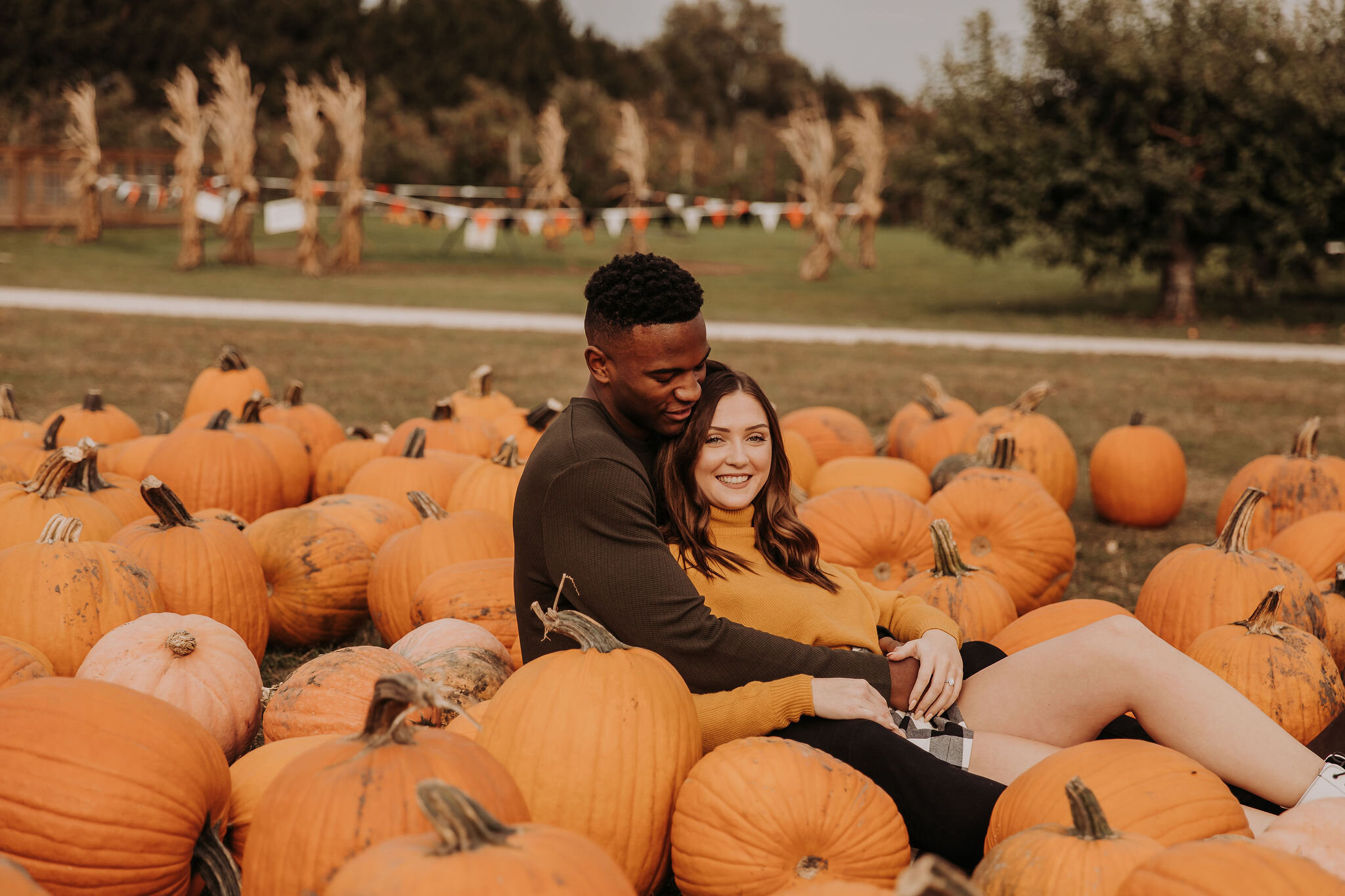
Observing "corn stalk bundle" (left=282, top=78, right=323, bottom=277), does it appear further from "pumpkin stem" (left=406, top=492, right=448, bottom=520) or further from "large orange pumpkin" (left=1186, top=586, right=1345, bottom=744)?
"large orange pumpkin" (left=1186, top=586, right=1345, bottom=744)

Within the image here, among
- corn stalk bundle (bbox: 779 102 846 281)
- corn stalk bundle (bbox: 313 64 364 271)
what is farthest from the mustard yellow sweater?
corn stalk bundle (bbox: 779 102 846 281)

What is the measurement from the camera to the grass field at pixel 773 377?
8.13 metres

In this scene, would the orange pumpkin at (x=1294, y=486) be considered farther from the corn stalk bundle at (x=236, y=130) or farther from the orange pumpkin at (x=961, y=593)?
the corn stalk bundle at (x=236, y=130)

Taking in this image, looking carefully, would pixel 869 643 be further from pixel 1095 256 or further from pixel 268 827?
pixel 1095 256

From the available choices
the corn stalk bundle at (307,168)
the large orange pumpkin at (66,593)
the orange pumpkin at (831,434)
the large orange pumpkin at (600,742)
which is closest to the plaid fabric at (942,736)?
the large orange pumpkin at (600,742)

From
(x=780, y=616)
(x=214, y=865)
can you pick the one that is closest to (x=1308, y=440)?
(x=780, y=616)

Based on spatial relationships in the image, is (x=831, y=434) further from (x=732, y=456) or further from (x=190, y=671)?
(x=190, y=671)

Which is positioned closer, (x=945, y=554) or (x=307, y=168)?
(x=945, y=554)

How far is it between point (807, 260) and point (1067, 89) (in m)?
8.09

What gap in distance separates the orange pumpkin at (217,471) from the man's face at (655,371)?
8.42 feet

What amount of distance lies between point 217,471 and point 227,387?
1.71 m

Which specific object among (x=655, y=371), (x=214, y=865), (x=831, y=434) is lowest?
(x=214, y=865)

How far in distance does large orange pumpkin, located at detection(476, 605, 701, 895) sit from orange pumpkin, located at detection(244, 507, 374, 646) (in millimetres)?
1987

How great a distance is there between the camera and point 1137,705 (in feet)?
8.76
